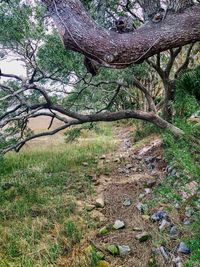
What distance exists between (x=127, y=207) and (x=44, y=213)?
1169 mm

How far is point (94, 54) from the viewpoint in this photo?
143 inches

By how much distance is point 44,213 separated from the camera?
4.68 meters

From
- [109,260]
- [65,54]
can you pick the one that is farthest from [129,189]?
[65,54]

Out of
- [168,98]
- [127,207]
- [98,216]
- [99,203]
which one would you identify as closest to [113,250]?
[98,216]

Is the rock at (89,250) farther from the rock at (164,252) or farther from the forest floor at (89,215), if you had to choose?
the rock at (164,252)

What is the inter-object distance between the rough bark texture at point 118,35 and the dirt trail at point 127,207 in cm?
195

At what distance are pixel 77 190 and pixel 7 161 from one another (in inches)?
138

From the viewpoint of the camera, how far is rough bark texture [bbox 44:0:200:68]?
3.55m

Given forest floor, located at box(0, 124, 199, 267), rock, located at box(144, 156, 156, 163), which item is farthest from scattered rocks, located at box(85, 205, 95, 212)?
rock, located at box(144, 156, 156, 163)

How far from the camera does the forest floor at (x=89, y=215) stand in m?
3.44

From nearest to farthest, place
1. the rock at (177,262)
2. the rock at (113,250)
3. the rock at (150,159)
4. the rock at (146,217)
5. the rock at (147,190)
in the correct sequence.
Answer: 1. the rock at (177,262)
2. the rock at (113,250)
3. the rock at (146,217)
4. the rock at (147,190)
5. the rock at (150,159)

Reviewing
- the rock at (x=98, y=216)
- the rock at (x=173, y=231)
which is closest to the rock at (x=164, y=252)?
the rock at (x=173, y=231)

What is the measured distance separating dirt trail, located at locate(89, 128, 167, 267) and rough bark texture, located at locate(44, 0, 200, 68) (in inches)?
76.7

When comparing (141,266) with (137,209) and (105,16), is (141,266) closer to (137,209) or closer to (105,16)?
(137,209)
